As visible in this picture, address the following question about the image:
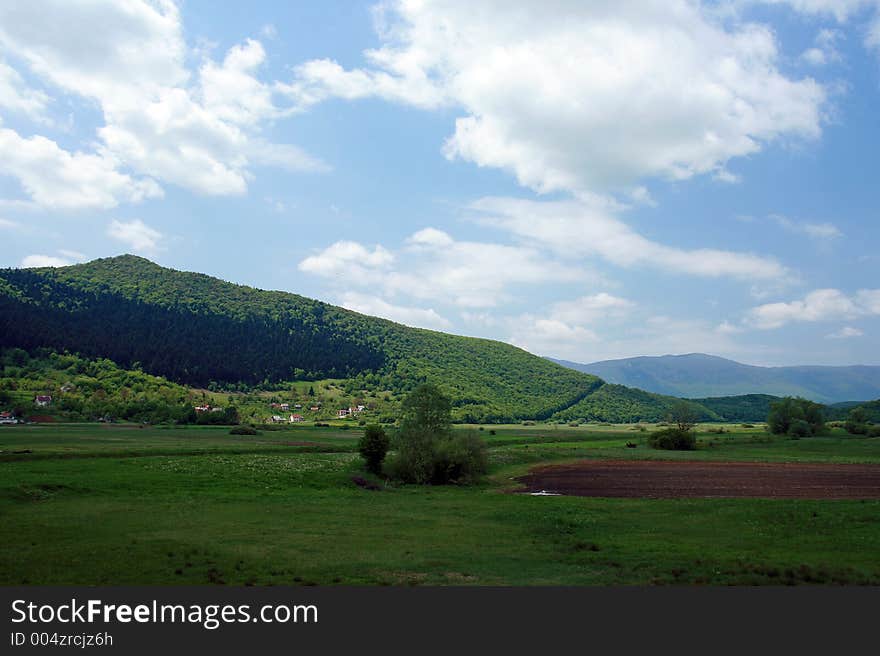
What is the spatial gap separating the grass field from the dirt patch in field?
596 centimetres

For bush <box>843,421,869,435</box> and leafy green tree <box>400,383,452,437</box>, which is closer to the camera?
leafy green tree <box>400,383,452,437</box>

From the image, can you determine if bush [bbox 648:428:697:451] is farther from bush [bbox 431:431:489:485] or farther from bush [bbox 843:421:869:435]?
bush [bbox 431:431:489:485]

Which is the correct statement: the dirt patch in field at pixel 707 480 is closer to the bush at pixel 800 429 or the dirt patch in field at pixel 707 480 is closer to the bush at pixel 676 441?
the bush at pixel 676 441

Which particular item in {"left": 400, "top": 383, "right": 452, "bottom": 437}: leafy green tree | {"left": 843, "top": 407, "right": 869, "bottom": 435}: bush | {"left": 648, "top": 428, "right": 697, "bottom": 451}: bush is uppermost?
{"left": 400, "top": 383, "right": 452, "bottom": 437}: leafy green tree

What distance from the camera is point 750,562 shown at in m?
22.8

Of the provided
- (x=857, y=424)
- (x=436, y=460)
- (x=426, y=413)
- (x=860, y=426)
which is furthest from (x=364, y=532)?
(x=857, y=424)

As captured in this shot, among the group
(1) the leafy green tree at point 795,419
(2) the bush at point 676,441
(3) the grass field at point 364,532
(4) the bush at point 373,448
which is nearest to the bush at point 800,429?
(1) the leafy green tree at point 795,419

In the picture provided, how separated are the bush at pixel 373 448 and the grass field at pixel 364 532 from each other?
7362mm

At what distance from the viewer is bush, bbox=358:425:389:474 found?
66188 millimetres

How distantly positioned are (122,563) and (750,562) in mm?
23367

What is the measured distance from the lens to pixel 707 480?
6006 cm

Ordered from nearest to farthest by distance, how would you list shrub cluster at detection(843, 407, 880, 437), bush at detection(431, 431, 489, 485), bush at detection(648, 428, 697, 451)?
bush at detection(431, 431, 489, 485) < bush at detection(648, 428, 697, 451) < shrub cluster at detection(843, 407, 880, 437)

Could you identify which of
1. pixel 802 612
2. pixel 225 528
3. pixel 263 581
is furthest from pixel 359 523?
pixel 802 612

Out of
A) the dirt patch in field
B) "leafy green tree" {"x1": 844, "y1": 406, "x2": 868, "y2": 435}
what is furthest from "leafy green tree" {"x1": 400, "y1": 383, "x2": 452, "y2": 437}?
"leafy green tree" {"x1": 844, "y1": 406, "x2": 868, "y2": 435}
